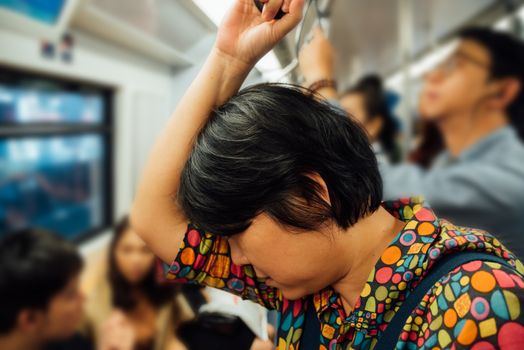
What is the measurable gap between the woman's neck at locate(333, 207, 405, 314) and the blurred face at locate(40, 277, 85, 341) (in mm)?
592

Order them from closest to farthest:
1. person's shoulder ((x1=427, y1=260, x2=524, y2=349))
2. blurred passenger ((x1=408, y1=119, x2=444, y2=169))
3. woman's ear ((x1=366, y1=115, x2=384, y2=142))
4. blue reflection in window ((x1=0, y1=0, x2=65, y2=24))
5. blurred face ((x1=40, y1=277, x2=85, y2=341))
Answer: person's shoulder ((x1=427, y1=260, x2=524, y2=349)) < woman's ear ((x1=366, y1=115, x2=384, y2=142)) < blurred face ((x1=40, y1=277, x2=85, y2=341)) < blurred passenger ((x1=408, y1=119, x2=444, y2=169)) < blue reflection in window ((x1=0, y1=0, x2=65, y2=24))

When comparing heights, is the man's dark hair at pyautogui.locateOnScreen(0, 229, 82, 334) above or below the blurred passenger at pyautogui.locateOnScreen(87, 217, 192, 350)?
below

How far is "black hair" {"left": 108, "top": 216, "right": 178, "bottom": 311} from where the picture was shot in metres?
0.47

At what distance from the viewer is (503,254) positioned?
31cm

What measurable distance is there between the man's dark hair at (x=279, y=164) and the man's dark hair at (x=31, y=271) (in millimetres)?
730

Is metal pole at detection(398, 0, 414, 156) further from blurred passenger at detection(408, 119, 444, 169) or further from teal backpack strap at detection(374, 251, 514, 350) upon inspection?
teal backpack strap at detection(374, 251, 514, 350)

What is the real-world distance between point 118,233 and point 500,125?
2.82ft

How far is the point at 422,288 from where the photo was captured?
300mm

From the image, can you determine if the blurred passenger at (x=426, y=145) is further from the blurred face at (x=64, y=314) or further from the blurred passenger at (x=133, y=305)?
the blurred face at (x=64, y=314)

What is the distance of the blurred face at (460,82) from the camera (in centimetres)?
71

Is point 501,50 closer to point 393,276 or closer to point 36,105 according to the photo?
point 393,276

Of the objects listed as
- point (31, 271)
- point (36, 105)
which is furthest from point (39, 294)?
point (36, 105)

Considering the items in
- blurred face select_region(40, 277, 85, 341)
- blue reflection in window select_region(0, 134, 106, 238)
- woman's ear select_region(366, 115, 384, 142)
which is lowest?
blue reflection in window select_region(0, 134, 106, 238)

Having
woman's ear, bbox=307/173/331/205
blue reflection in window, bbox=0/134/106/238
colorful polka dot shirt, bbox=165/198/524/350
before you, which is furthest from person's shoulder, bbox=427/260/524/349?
blue reflection in window, bbox=0/134/106/238
